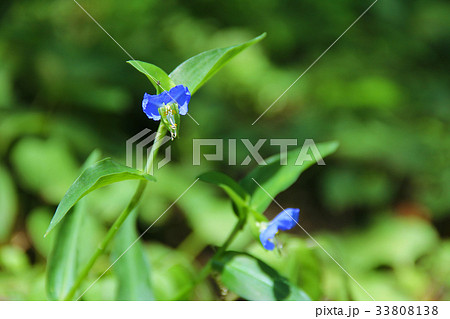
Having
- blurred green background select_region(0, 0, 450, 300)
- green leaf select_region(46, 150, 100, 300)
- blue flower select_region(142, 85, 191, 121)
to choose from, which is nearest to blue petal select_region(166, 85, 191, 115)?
blue flower select_region(142, 85, 191, 121)

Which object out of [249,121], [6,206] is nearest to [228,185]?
[6,206]

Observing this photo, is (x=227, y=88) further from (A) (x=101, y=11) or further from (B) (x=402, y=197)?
(B) (x=402, y=197)

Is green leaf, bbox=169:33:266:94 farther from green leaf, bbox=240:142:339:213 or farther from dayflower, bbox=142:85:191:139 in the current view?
green leaf, bbox=240:142:339:213

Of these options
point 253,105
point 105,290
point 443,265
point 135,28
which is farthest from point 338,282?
point 135,28

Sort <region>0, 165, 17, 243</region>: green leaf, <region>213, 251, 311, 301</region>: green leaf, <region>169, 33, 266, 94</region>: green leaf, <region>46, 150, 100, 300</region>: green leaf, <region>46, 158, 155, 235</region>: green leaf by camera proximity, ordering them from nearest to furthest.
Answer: <region>46, 158, 155, 235</region>: green leaf
<region>169, 33, 266, 94</region>: green leaf
<region>213, 251, 311, 301</region>: green leaf
<region>46, 150, 100, 300</region>: green leaf
<region>0, 165, 17, 243</region>: green leaf

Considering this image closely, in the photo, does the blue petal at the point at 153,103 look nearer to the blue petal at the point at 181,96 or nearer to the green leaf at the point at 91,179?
the blue petal at the point at 181,96

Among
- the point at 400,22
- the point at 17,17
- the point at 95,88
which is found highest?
the point at 400,22
